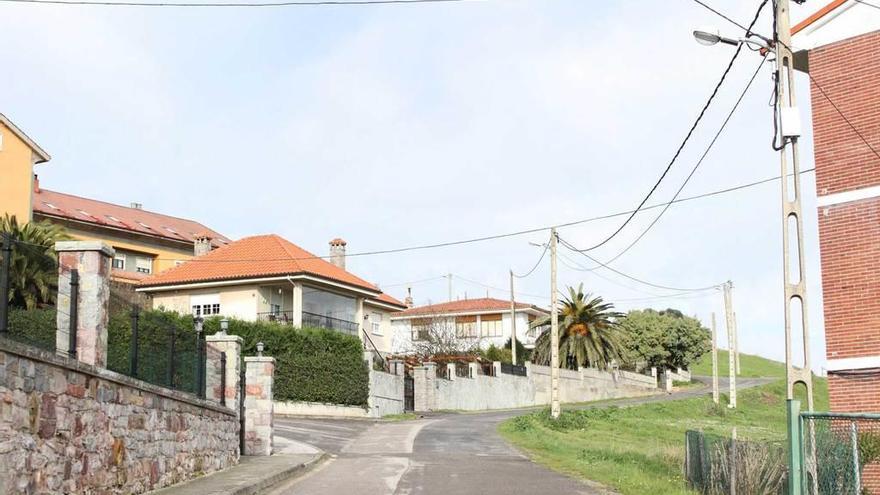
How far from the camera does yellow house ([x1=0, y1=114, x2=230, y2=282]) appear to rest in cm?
4747

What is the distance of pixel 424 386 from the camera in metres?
45.8

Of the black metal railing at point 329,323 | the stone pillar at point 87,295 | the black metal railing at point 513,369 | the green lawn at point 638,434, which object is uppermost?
the black metal railing at point 329,323

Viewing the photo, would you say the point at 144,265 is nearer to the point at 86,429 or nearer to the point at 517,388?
the point at 517,388

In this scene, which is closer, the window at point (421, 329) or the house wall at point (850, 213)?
the house wall at point (850, 213)

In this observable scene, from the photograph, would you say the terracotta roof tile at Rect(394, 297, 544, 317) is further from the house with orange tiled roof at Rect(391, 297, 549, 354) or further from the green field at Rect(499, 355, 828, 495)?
the green field at Rect(499, 355, 828, 495)

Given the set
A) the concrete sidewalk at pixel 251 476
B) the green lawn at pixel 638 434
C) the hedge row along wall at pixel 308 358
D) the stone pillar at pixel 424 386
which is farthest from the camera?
the stone pillar at pixel 424 386

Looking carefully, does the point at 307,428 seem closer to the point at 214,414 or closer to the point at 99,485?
the point at 214,414

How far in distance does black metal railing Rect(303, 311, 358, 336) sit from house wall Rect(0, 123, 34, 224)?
47.1 feet

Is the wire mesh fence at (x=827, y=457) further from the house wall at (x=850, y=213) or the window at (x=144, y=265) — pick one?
the window at (x=144, y=265)

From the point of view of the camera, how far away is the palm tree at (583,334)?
62.4m

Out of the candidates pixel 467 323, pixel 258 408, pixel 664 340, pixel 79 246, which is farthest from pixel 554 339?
pixel 467 323

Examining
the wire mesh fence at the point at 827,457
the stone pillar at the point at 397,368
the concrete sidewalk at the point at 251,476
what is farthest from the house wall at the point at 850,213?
the stone pillar at the point at 397,368

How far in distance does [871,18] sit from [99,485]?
15981mm

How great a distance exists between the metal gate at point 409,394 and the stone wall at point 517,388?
30cm
